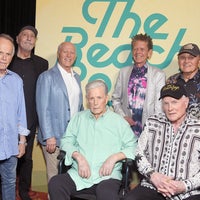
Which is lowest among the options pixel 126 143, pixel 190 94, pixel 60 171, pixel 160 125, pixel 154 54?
pixel 60 171

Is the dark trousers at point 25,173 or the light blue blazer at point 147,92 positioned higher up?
the light blue blazer at point 147,92

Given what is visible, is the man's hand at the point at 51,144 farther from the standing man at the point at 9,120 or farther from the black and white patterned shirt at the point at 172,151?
the black and white patterned shirt at the point at 172,151

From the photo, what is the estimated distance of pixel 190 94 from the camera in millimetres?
3318

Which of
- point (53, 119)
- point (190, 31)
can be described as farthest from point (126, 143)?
point (190, 31)

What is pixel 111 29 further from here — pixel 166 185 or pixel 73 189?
pixel 166 185

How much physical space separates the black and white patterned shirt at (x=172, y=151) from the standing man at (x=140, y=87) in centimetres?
63

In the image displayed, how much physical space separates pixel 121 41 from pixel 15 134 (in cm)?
171

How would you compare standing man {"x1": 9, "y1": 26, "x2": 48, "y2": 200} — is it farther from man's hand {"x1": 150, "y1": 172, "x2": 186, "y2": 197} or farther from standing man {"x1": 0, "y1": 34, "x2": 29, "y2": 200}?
man's hand {"x1": 150, "y1": 172, "x2": 186, "y2": 197}

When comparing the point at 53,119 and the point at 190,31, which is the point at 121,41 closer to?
the point at 190,31

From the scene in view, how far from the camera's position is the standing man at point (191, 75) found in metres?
3.29

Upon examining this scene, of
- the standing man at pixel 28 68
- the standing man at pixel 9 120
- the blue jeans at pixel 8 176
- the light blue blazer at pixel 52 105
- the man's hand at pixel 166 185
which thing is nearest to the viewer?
the man's hand at pixel 166 185

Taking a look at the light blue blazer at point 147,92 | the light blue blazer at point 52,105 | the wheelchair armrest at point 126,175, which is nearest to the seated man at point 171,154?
the wheelchair armrest at point 126,175

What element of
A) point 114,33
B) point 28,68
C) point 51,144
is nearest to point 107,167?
point 51,144

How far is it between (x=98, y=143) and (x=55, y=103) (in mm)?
687
